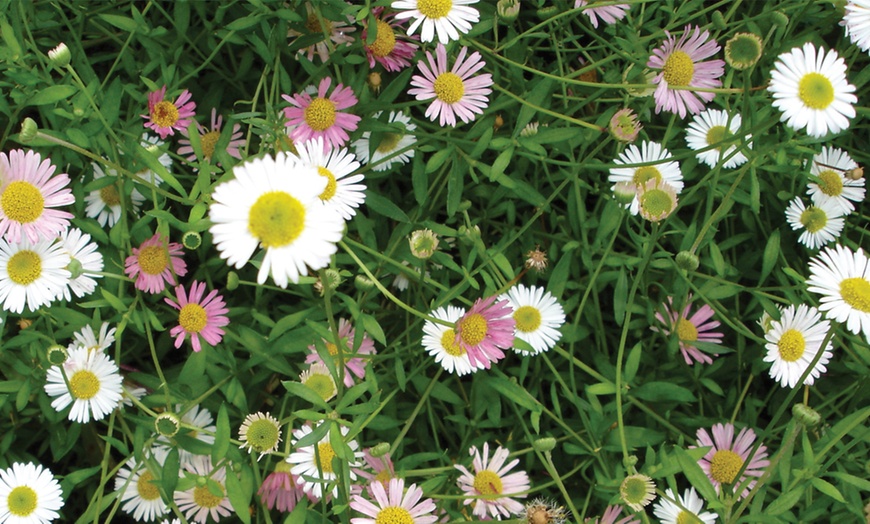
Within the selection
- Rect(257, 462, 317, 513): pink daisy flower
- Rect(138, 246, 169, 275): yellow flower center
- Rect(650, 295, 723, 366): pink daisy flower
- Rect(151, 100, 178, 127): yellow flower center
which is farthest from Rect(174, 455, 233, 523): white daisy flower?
Rect(650, 295, 723, 366): pink daisy flower

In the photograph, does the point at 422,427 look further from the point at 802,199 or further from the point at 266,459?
the point at 802,199

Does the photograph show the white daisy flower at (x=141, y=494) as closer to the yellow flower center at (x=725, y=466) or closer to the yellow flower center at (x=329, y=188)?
the yellow flower center at (x=329, y=188)

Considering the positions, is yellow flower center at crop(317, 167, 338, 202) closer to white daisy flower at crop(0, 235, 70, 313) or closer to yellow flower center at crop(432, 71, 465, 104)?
yellow flower center at crop(432, 71, 465, 104)

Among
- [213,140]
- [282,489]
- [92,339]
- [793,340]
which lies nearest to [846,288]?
[793,340]

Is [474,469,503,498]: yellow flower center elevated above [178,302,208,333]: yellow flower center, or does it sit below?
below

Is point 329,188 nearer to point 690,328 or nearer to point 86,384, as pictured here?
point 86,384
